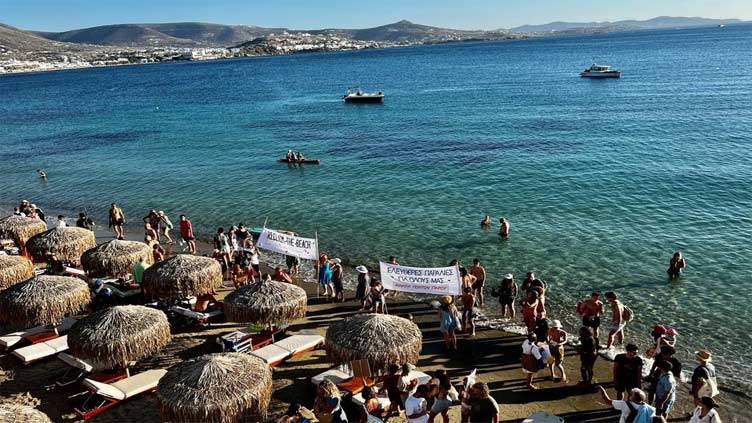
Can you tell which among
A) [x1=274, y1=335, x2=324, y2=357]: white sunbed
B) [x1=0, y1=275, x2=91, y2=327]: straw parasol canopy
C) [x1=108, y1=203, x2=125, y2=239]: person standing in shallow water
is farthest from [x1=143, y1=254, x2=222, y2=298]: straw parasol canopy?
[x1=108, y1=203, x2=125, y2=239]: person standing in shallow water

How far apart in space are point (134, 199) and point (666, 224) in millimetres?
27533

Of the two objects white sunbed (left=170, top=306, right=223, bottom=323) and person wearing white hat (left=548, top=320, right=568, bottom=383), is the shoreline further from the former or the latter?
white sunbed (left=170, top=306, right=223, bottom=323)

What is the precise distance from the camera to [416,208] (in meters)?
27.0

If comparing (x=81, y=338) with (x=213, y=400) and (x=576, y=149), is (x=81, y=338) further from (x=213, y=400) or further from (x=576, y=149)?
(x=576, y=149)

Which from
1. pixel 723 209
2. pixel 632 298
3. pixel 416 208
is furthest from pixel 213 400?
pixel 723 209

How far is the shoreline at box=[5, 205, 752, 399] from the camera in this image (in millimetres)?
Answer: 12492

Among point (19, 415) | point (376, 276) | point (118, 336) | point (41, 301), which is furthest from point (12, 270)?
point (376, 276)

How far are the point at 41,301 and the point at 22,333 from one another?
60.6 inches

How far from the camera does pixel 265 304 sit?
13.1 metres

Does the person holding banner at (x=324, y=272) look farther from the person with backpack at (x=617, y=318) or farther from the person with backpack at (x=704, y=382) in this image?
the person with backpack at (x=704, y=382)

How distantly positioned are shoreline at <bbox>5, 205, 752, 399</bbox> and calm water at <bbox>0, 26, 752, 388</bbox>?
2.53 ft

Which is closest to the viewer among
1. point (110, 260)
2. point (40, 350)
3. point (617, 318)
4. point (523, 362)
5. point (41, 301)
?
point (523, 362)

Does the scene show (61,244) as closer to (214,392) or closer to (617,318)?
(214,392)

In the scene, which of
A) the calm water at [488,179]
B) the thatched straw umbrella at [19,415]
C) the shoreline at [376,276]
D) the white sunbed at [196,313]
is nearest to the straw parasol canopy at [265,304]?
the white sunbed at [196,313]
